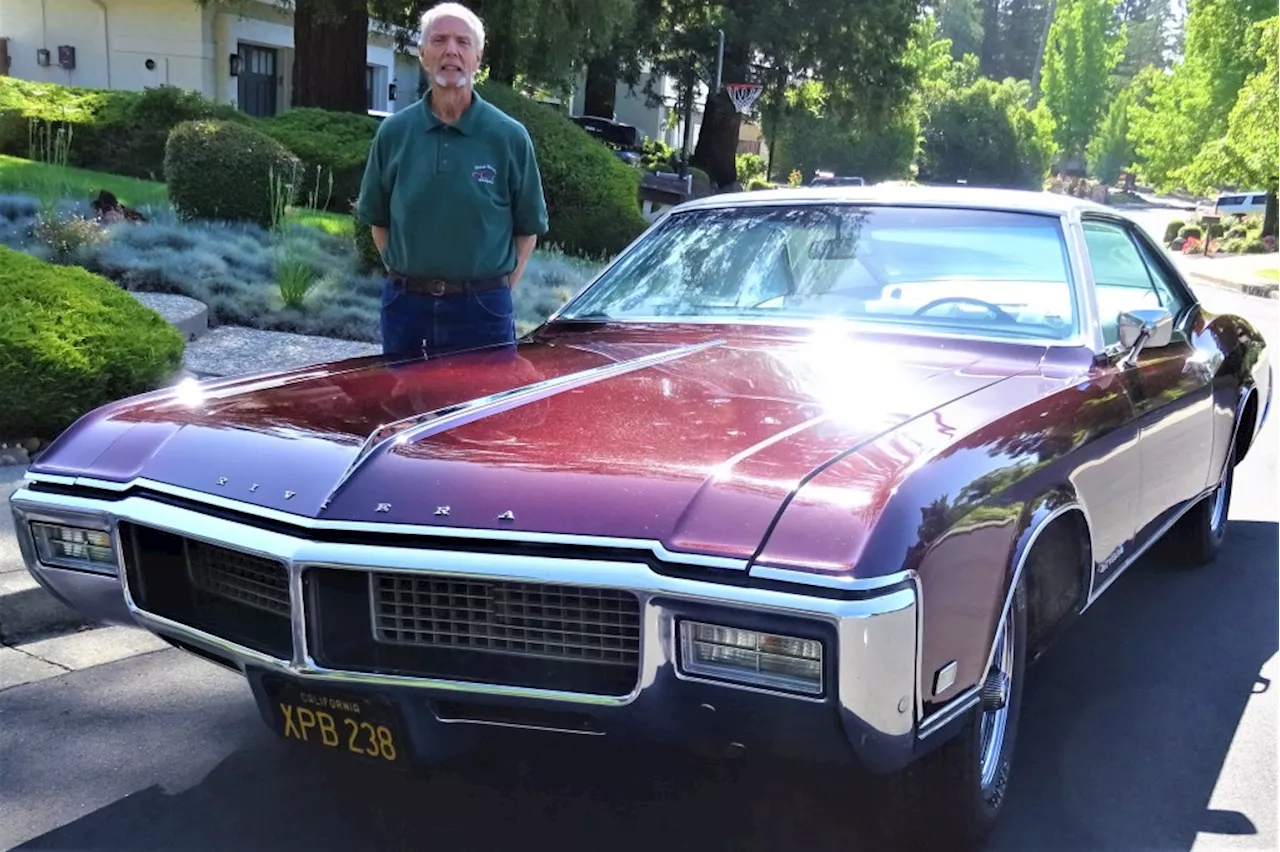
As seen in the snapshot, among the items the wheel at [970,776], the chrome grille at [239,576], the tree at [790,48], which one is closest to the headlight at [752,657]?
the wheel at [970,776]

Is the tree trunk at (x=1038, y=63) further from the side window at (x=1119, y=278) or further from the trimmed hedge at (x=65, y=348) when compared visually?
the trimmed hedge at (x=65, y=348)

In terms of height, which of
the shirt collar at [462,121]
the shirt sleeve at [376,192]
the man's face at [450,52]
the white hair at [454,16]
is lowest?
the shirt sleeve at [376,192]

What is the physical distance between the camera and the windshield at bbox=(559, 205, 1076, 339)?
12.3 feet

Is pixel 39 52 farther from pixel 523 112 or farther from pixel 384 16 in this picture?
pixel 523 112

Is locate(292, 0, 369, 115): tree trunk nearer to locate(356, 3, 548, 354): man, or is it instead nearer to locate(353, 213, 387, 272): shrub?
locate(353, 213, 387, 272): shrub

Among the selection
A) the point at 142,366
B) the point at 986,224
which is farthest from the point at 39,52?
the point at 986,224

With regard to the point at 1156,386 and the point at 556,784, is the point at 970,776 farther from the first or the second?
the point at 1156,386

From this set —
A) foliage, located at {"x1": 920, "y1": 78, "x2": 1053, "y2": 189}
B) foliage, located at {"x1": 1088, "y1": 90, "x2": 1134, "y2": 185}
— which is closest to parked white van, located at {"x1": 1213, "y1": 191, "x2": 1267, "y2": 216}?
foliage, located at {"x1": 920, "y1": 78, "x2": 1053, "y2": 189}

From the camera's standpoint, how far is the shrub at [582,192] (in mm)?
12016

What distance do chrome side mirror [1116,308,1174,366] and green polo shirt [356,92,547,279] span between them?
6.63 ft

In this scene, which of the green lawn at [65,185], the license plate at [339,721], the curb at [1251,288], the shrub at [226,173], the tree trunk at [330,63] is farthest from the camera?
the curb at [1251,288]

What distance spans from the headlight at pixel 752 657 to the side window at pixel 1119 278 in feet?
6.34

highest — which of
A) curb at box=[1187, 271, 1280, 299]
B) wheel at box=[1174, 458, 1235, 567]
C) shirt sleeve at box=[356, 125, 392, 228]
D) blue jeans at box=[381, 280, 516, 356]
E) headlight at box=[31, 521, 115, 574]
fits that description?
shirt sleeve at box=[356, 125, 392, 228]

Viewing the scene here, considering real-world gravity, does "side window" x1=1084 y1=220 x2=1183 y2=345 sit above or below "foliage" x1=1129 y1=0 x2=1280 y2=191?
below
